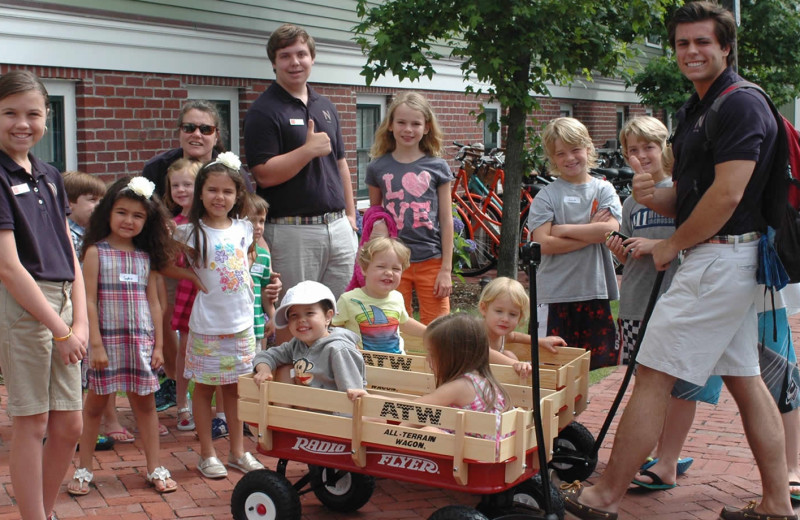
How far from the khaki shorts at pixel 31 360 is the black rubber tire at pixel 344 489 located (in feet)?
4.00

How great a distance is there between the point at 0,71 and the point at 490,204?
6.61 metres

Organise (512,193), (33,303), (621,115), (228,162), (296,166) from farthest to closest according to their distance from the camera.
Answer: (621,115) → (512,193) → (296,166) → (228,162) → (33,303)

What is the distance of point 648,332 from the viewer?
431 cm

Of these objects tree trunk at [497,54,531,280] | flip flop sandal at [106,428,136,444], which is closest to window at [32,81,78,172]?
flip flop sandal at [106,428,136,444]

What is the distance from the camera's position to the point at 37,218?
3.79 meters

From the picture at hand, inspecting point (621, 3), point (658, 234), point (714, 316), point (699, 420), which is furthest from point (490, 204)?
point (714, 316)

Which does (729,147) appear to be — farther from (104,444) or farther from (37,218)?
(104,444)

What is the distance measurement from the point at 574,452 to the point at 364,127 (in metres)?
7.96

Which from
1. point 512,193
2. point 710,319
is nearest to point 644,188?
point 710,319

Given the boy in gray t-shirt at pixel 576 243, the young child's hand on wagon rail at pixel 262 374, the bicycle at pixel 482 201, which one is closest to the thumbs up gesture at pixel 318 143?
the boy in gray t-shirt at pixel 576 243

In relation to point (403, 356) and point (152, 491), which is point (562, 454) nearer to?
point (403, 356)

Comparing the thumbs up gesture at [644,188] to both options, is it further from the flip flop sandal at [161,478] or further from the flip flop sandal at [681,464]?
the flip flop sandal at [161,478]

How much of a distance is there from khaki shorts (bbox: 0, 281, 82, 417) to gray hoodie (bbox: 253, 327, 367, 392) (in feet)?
2.89

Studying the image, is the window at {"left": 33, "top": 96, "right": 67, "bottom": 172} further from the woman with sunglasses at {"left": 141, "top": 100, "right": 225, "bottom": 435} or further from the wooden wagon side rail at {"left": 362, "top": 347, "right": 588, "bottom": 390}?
the wooden wagon side rail at {"left": 362, "top": 347, "right": 588, "bottom": 390}
